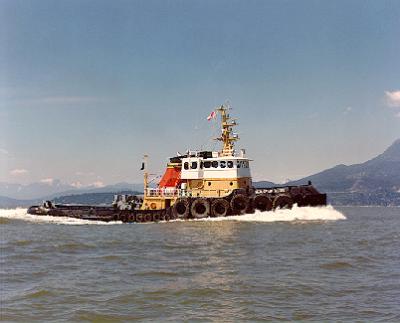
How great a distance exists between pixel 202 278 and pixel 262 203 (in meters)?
22.5

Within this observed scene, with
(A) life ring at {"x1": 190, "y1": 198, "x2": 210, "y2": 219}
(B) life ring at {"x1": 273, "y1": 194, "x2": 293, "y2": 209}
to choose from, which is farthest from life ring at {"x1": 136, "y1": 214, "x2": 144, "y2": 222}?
(B) life ring at {"x1": 273, "y1": 194, "x2": 293, "y2": 209}

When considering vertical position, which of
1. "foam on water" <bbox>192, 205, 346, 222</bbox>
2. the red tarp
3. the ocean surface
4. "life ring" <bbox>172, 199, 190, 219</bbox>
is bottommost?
the ocean surface

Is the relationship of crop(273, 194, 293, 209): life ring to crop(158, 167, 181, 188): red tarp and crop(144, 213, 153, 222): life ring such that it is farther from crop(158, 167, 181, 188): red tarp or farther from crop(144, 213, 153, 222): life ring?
crop(144, 213, 153, 222): life ring

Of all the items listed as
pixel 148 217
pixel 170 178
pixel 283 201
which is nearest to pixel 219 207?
pixel 283 201

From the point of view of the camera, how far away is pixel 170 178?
137 ft

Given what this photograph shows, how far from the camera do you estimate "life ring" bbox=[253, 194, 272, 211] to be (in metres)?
36.6

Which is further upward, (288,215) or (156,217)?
(156,217)

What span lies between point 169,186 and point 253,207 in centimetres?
874

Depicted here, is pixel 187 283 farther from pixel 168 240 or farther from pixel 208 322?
pixel 168 240

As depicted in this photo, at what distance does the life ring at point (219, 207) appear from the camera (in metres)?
36.8

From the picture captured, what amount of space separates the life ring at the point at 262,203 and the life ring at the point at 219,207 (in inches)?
92.1

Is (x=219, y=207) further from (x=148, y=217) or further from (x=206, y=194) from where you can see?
(x=148, y=217)

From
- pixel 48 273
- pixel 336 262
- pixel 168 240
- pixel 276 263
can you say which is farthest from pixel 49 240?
pixel 336 262

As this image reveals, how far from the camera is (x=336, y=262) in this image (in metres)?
17.6
